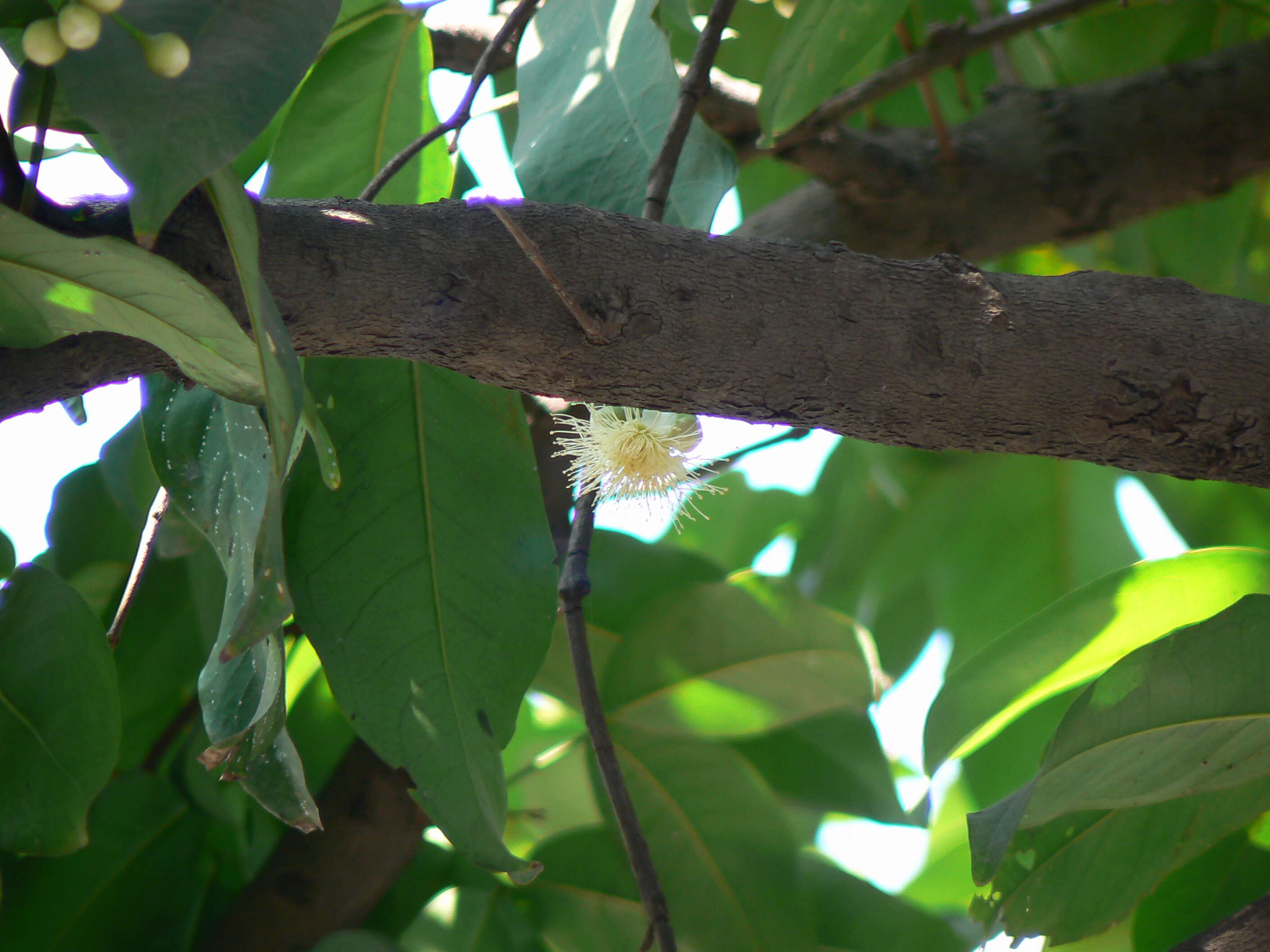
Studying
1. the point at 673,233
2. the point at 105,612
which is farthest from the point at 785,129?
Result: the point at 105,612

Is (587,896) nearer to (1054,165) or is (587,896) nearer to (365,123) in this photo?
(365,123)

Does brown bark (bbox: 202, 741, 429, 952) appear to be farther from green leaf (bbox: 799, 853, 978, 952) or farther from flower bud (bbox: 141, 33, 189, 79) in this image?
flower bud (bbox: 141, 33, 189, 79)

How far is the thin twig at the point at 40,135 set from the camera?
0.35 meters

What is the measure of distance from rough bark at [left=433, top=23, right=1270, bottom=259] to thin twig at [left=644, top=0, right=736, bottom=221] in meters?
0.43

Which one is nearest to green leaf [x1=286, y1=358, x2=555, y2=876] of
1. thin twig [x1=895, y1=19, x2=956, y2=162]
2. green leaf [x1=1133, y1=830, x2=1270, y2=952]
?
green leaf [x1=1133, y1=830, x2=1270, y2=952]

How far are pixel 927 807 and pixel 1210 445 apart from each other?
39 cm

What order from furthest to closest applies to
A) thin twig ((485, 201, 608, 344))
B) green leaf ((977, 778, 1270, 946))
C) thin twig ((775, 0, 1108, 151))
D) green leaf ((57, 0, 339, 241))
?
thin twig ((775, 0, 1108, 151)), green leaf ((977, 778, 1270, 946)), thin twig ((485, 201, 608, 344)), green leaf ((57, 0, 339, 241))

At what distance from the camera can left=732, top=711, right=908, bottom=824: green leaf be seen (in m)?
0.86

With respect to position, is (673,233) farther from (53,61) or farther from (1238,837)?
(1238,837)

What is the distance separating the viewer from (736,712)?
84 centimetres

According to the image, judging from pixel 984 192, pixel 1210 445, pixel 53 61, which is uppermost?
pixel 53 61

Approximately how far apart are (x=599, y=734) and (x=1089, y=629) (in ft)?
1.13

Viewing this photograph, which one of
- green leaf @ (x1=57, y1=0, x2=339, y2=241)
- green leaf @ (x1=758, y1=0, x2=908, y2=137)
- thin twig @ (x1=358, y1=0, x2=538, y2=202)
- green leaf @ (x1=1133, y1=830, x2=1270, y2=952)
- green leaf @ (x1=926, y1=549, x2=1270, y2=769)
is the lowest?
green leaf @ (x1=1133, y1=830, x2=1270, y2=952)

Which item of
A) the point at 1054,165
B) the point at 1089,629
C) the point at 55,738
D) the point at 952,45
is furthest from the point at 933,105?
the point at 55,738
